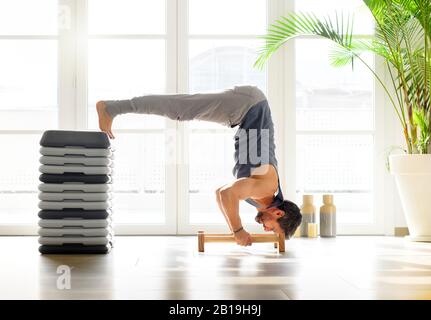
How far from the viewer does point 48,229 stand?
3184 millimetres

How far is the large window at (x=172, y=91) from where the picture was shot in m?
4.41

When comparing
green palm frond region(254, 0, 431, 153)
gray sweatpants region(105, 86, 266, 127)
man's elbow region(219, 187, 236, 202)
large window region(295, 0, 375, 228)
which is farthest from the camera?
large window region(295, 0, 375, 228)

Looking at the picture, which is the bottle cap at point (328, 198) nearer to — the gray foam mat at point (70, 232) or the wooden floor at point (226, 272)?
the wooden floor at point (226, 272)

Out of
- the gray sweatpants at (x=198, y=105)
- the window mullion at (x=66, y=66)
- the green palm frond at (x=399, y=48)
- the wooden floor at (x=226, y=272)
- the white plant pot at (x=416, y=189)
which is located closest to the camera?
the wooden floor at (x=226, y=272)

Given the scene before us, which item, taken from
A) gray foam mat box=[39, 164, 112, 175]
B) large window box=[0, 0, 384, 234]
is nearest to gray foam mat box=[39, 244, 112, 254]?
gray foam mat box=[39, 164, 112, 175]

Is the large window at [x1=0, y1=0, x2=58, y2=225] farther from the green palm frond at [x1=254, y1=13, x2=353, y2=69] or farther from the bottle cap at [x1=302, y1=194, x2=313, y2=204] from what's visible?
the bottle cap at [x1=302, y1=194, x2=313, y2=204]

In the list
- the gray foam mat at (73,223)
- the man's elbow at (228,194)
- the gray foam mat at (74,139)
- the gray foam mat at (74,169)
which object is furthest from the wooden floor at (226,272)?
the gray foam mat at (74,139)

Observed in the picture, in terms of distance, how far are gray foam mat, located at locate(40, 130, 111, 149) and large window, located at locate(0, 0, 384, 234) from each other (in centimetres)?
120

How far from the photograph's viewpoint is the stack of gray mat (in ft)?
10.4

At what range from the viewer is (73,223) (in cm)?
318

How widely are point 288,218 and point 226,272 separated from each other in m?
0.83
